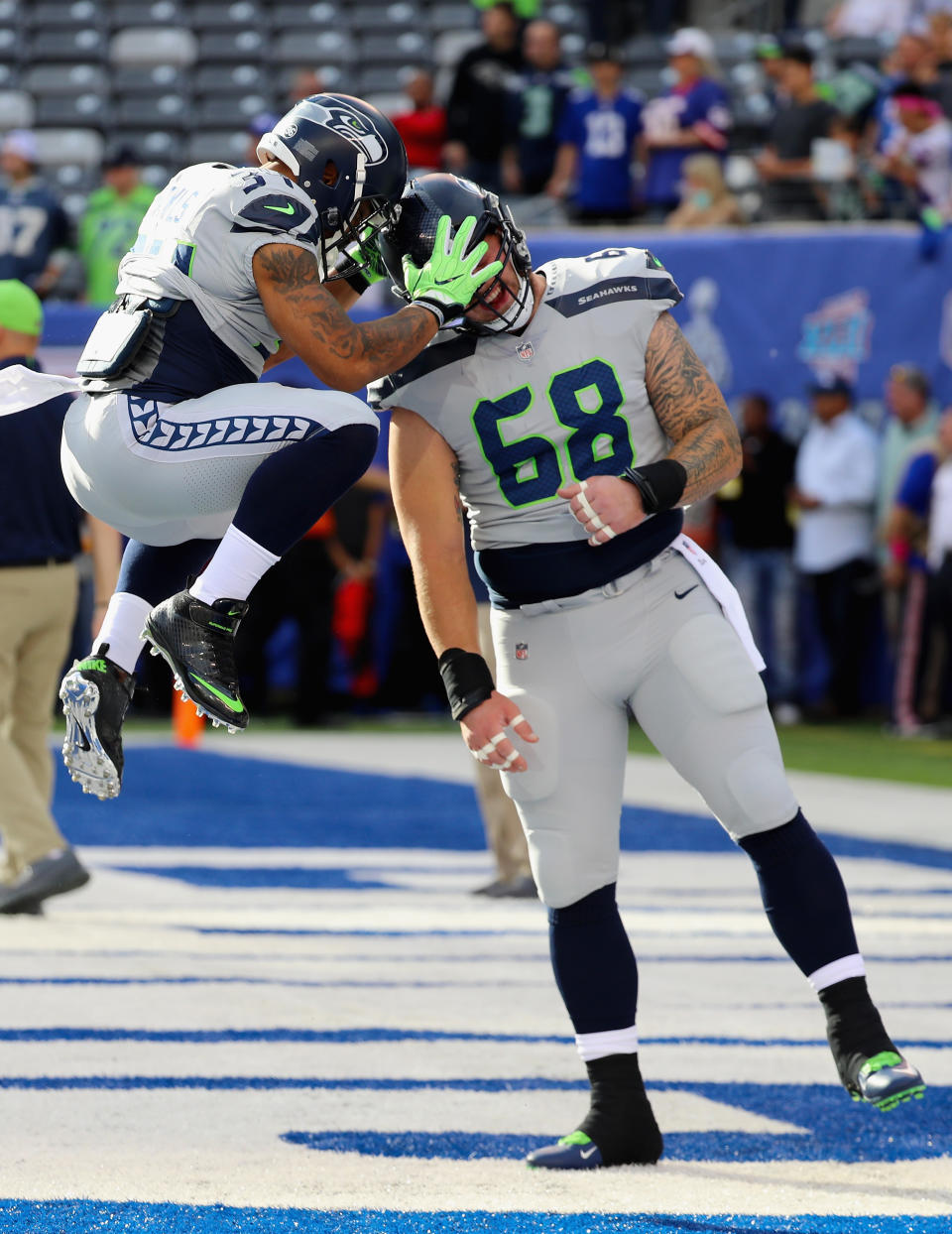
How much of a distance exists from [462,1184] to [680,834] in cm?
573

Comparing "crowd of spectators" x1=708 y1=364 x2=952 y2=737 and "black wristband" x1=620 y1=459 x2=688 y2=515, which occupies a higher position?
"black wristband" x1=620 y1=459 x2=688 y2=515

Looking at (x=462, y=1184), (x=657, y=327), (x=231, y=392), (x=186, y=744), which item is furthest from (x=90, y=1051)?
(x=186, y=744)

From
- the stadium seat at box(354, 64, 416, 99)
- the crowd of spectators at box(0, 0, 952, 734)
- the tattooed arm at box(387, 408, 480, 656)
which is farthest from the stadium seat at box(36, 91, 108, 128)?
the tattooed arm at box(387, 408, 480, 656)

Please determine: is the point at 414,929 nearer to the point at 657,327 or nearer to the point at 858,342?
the point at 657,327

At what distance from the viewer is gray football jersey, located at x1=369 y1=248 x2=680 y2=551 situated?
421 centimetres

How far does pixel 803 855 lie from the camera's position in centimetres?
414

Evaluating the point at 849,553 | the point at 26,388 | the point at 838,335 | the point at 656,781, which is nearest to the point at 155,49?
the point at 838,335

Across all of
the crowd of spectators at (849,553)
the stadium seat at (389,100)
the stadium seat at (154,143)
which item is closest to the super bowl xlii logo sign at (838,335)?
the crowd of spectators at (849,553)

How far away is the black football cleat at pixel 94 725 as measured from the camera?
3975 mm

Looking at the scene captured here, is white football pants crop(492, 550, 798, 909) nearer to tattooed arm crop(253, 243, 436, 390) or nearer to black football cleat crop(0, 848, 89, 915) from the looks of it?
tattooed arm crop(253, 243, 436, 390)

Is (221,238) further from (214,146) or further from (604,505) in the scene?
(214,146)

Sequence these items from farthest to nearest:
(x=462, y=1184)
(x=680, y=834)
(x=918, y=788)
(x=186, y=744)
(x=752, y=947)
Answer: (x=186, y=744) → (x=918, y=788) → (x=680, y=834) → (x=752, y=947) → (x=462, y=1184)

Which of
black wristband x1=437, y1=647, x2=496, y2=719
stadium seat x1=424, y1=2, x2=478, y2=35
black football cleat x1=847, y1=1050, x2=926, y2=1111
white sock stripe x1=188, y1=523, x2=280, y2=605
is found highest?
stadium seat x1=424, y1=2, x2=478, y2=35

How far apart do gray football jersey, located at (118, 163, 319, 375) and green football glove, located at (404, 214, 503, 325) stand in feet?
0.86
